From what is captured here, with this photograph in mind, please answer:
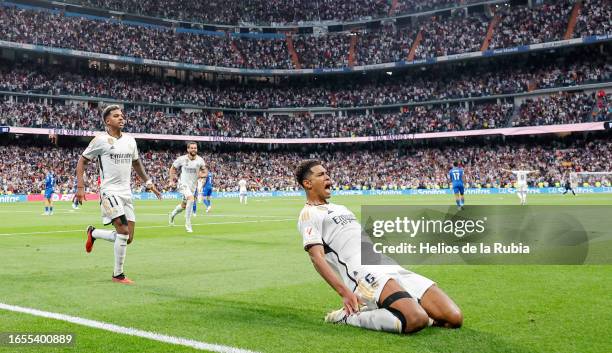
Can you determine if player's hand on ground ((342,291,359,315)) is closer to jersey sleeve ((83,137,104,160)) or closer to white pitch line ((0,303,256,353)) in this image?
white pitch line ((0,303,256,353))

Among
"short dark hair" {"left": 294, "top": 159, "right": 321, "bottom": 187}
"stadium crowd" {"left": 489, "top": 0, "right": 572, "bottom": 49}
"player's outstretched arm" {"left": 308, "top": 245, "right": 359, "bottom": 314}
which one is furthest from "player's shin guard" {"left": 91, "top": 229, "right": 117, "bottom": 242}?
"stadium crowd" {"left": 489, "top": 0, "right": 572, "bottom": 49}

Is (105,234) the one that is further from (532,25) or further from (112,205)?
(532,25)

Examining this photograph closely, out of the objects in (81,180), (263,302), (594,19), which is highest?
(594,19)

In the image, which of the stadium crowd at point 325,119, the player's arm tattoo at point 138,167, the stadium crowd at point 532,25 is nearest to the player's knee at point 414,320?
the player's arm tattoo at point 138,167

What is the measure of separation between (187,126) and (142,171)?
63620mm

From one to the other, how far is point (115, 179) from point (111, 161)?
11.5 inches

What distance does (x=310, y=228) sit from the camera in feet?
19.0

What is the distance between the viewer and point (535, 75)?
6756 centimetres

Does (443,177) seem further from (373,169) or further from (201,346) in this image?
(201,346)

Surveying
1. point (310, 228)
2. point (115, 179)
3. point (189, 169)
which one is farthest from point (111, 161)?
point (189, 169)

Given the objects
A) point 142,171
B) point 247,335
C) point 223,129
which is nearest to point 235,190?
point 223,129

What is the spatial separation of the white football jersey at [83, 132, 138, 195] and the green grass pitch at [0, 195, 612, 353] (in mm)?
1490

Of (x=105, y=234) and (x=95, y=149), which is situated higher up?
(x=95, y=149)

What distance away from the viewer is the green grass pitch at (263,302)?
5203 mm
